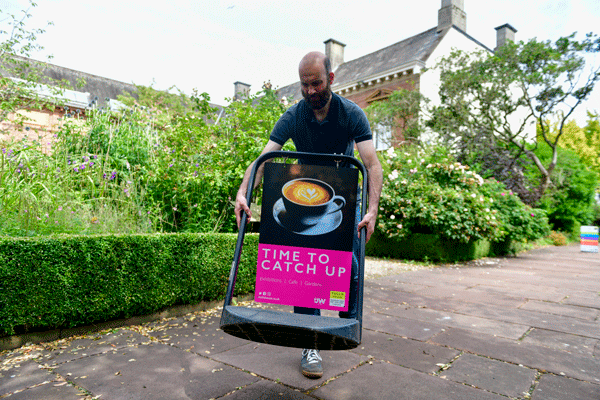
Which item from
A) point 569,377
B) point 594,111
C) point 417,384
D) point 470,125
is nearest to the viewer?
point 417,384

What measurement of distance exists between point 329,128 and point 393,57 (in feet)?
68.2

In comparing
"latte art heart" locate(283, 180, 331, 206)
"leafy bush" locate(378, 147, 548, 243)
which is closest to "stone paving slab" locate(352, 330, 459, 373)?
"latte art heart" locate(283, 180, 331, 206)

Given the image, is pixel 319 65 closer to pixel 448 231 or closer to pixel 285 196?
pixel 285 196

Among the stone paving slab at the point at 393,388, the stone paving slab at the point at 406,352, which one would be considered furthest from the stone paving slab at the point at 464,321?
the stone paving slab at the point at 393,388

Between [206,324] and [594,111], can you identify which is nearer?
[206,324]

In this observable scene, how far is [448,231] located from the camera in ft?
26.8

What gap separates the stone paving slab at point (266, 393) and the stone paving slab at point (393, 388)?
111mm

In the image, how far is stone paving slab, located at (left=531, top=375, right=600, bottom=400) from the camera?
2.24 metres

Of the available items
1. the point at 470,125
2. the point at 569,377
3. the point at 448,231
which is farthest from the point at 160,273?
the point at 470,125

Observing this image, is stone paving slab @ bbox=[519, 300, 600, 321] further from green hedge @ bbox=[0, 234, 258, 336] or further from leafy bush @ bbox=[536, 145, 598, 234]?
leafy bush @ bbox=[536, 145, 598, 234]

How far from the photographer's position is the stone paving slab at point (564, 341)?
10.3 ft

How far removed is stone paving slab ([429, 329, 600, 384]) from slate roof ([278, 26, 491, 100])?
1722cm

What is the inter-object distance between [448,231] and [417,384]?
20.6 feet

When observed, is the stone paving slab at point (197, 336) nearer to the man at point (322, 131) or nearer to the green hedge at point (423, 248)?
the man at point (322, 131)
